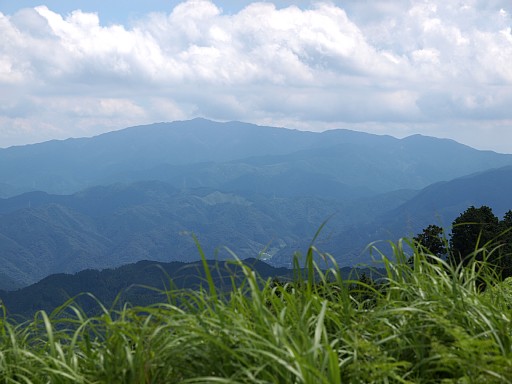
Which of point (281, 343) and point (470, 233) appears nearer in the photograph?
point (281, 343)

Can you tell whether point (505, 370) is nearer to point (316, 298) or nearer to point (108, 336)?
point (316, 298)

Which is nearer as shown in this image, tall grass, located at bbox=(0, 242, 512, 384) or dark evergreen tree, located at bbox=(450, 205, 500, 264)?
tall grass, located at bbox=(0, 242, 512, 384)

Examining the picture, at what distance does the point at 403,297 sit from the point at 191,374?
6.16 ft

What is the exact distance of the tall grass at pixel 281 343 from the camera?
10.5 ft

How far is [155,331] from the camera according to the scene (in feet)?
11.4

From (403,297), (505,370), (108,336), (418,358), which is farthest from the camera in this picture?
(403,297)

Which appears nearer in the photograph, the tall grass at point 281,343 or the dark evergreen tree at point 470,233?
the tall grass at point 281,343

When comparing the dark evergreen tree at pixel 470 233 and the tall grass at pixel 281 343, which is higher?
the tall grass at pixel 281 343

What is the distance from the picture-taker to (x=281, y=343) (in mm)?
3256

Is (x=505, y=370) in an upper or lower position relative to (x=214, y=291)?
lower

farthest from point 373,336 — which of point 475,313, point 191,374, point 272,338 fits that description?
point 191,374

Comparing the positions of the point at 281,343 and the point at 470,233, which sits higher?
the point at 281,343

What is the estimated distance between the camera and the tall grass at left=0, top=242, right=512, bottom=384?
10.5 feet

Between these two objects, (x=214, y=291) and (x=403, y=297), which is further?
(x=403, y=297)
